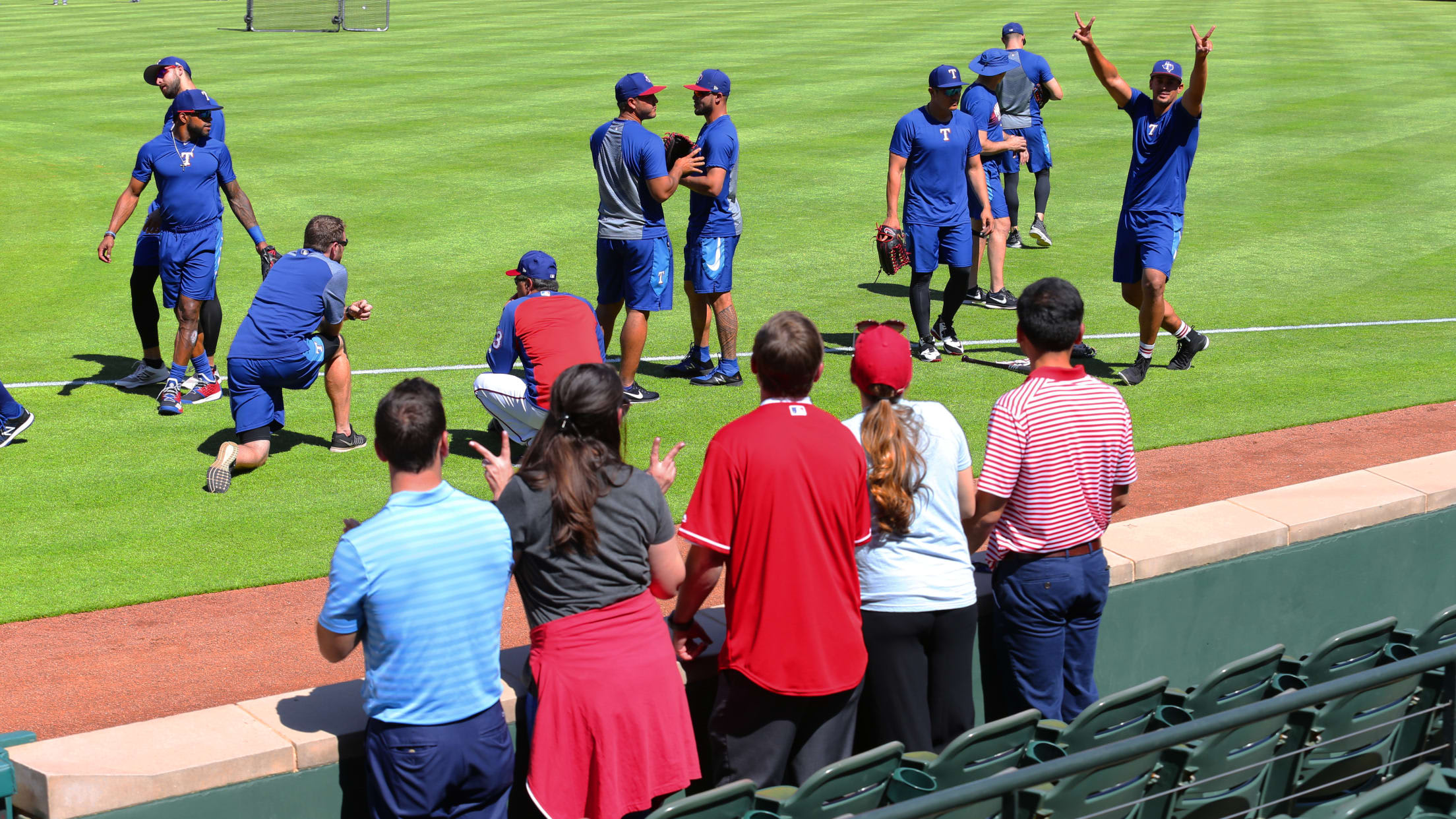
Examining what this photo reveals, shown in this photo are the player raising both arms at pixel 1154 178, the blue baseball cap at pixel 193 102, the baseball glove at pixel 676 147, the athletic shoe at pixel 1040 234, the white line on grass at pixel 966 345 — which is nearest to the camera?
the blue baseball cap at pixel 193 102

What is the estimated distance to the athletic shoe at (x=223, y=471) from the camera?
8102 mm

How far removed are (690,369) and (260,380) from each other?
352cm

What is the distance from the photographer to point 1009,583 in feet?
16.7

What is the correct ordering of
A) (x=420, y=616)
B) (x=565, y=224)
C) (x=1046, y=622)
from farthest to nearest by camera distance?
(x=565, y=224) < (x=1046, y=622) < (x=420, y=616)

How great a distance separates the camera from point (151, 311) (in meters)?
10.1

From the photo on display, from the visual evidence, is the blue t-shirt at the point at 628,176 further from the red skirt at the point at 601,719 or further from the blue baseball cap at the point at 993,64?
the red skirt at the point at 601,719

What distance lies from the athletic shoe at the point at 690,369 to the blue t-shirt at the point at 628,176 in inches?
47.8

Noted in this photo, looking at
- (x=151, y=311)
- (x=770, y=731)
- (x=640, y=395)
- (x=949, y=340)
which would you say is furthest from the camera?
(x=949, y=340)

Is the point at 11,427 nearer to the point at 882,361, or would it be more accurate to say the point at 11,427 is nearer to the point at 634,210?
the point at 634,210

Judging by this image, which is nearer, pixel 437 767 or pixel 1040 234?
pixel 437 767

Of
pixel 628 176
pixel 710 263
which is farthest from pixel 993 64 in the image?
pixel 628 176

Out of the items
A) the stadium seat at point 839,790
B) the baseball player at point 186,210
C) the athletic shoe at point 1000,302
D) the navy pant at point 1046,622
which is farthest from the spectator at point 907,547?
the athletic shoe at point 1000,302

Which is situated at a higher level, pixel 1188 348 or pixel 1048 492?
pixel 1048 492

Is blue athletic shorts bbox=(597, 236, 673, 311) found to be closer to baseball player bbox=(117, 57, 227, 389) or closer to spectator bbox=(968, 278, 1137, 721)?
baseball player bbox=(117, 57, 227, 389)
